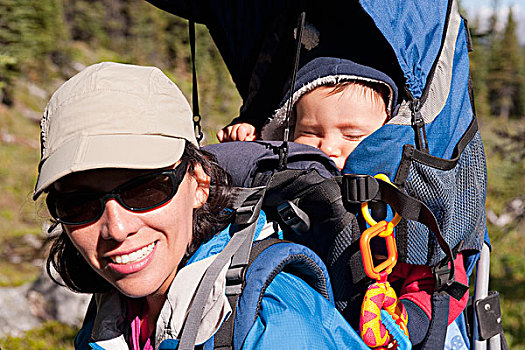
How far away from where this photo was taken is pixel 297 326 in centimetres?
169

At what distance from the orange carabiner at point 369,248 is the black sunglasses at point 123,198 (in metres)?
0.76

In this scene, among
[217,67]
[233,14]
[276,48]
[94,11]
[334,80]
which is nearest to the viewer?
[334,80]

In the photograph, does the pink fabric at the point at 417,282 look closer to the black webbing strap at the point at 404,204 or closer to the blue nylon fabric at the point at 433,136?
the black webbing strap at the point at 404,204

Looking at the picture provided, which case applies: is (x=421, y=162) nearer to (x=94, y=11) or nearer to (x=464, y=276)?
(x=464, y=276)

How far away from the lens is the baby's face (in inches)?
100.0

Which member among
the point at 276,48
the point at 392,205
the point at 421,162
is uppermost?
the point at 276,48

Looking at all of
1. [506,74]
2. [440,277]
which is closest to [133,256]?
[440,277]

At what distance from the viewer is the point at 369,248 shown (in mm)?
2158

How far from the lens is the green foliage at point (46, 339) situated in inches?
298

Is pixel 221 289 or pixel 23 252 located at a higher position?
pixel 221 289

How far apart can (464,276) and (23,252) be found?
14779 mm

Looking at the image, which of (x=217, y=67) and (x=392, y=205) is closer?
(x=392, y=205)

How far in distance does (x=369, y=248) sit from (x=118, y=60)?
149 feet

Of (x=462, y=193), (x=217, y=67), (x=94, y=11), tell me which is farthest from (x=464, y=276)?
(x=94, y=11)
